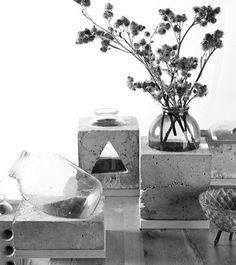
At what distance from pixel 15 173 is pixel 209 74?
1.17m

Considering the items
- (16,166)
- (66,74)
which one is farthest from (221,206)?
(66,74)

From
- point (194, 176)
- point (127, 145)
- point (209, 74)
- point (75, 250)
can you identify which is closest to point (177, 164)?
point (194, 176)

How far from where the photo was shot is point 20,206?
1271 millimetres

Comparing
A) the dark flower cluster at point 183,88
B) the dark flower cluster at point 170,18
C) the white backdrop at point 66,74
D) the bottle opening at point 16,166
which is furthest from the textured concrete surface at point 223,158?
the white backdrop at point 66,74

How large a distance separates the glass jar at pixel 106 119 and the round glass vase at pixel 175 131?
178 mm

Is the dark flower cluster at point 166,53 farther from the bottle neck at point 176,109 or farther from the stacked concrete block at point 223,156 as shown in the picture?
the stacked concrete block at point 223,156

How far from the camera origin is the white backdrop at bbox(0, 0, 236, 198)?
2.13m

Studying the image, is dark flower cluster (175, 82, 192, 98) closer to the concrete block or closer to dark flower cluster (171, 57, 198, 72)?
dark flower cluster (171, 57, 198, 72)

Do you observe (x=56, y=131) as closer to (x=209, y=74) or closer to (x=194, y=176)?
(x=209, y=74)

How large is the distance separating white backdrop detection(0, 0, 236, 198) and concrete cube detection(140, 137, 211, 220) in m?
0.79

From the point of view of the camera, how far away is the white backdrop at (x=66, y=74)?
6.98ft

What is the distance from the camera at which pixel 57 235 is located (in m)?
1.21

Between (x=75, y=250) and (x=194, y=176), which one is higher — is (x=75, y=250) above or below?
below

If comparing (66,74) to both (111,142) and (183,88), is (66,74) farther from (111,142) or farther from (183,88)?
(183,88)
